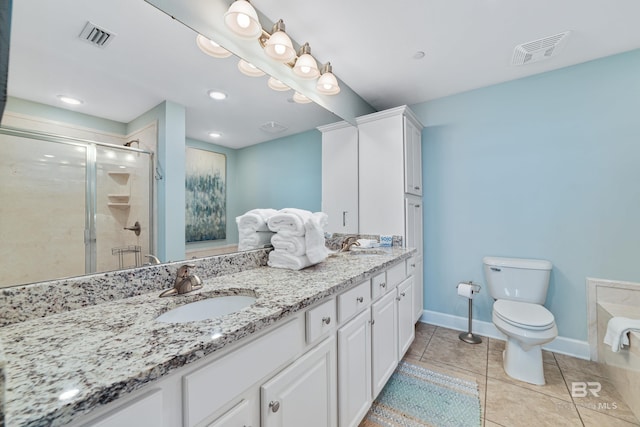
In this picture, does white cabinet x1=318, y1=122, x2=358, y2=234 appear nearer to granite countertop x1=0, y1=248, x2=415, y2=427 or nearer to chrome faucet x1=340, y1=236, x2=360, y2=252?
chrome faucet x1=340, y1=236, x2=360, y2=252

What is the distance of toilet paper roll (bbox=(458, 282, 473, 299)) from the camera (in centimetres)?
217

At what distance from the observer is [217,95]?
4.14 feet

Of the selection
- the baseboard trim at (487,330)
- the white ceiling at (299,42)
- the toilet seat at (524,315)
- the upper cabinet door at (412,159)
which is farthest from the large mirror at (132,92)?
the baseboard trim at (487,330)

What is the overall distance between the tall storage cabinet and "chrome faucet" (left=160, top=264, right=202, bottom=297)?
166 centimetres

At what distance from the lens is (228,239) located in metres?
1.32

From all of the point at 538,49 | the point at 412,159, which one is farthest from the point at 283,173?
the point at 538,49

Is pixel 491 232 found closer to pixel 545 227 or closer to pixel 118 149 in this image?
pixel 545 227

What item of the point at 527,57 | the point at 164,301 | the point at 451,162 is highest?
the point at 527,57

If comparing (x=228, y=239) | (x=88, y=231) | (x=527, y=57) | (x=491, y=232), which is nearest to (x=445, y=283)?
(x=491, y=232)

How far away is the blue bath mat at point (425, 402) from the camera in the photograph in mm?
1373

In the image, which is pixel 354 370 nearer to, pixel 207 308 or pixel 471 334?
pixel 207 308

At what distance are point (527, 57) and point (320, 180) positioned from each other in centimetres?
181

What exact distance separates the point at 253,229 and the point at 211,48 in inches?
37.0

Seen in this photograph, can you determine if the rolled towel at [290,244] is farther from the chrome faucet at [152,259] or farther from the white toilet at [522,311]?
the white toilet at [522,311]
